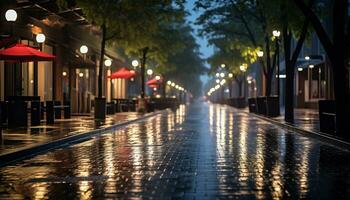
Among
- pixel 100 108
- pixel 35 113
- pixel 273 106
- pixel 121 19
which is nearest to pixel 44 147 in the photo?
pixel 35 113

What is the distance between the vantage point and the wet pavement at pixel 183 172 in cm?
961

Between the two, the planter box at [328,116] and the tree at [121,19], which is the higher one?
the tree at [121,19]

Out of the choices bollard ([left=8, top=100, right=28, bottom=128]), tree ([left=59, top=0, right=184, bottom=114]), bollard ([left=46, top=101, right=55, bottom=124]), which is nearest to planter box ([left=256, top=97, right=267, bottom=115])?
tree ([left=59, top=0, right=184, bottom=114])

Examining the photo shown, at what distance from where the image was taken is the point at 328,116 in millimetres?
21344

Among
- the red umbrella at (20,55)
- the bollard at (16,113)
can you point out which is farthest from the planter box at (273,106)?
the bollard at (16,113)

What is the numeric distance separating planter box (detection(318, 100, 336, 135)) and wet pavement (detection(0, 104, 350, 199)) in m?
2.24

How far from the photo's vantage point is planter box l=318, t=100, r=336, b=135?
68.2ft

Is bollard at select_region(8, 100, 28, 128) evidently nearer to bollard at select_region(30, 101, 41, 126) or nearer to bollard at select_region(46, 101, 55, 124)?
bollard at select_region(30, 101, 41, 126)

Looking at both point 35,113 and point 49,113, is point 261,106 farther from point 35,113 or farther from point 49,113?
point 35,113

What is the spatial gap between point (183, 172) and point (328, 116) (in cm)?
1072

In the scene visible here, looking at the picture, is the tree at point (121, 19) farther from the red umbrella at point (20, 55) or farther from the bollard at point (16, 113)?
the bollard at point (16, 113)

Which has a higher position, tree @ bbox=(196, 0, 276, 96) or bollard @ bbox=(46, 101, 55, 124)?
tree @ bbox=(196, 0, 276, 96)

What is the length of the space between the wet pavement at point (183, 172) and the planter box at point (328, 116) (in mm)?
2244

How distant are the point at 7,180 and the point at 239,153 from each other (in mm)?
6520
